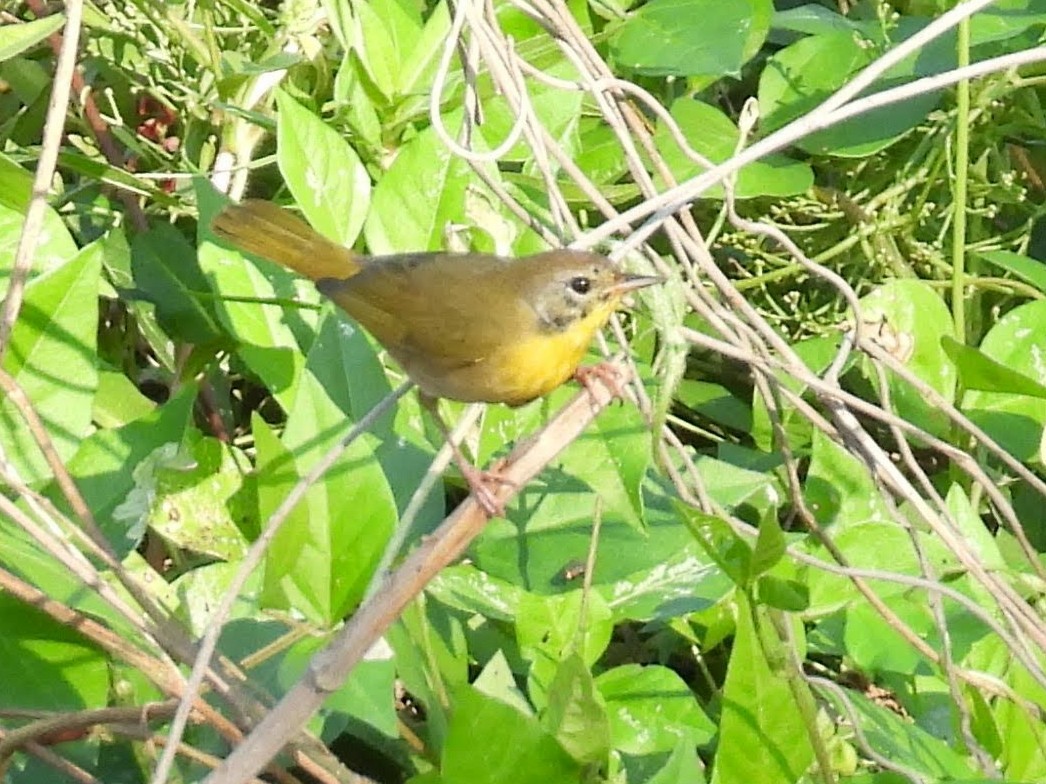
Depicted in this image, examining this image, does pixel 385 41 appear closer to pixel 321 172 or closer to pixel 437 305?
pixel 321 172

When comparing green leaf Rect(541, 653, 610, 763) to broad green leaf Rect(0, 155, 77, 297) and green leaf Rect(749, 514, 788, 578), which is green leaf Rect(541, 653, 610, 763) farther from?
broad green leaf Rect(0, 155, 77, 297)

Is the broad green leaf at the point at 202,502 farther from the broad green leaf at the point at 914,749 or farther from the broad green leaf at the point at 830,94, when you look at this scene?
the broad green leaf at the point at 830,94

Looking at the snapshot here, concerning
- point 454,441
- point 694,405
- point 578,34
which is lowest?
point 694,405

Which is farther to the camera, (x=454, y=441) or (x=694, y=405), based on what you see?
(x=694, y=405)

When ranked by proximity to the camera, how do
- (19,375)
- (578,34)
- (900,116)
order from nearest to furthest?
1. (19,375)
2. (578,34)
3. (900,116)

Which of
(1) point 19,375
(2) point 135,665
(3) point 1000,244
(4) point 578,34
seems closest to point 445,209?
(4) point 578,34

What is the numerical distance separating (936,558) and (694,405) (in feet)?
1.74

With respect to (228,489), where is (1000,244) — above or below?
below

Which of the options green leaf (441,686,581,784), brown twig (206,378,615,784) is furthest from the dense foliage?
brown twig (206,378,615,784)

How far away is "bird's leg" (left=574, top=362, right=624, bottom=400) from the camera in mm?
1364

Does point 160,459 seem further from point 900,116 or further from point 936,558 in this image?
point 900,116

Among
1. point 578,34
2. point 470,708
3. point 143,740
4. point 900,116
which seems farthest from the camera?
point 900,116

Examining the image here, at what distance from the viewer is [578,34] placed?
1.52m

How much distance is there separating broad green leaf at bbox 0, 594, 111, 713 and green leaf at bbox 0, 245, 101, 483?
0.16 metres
